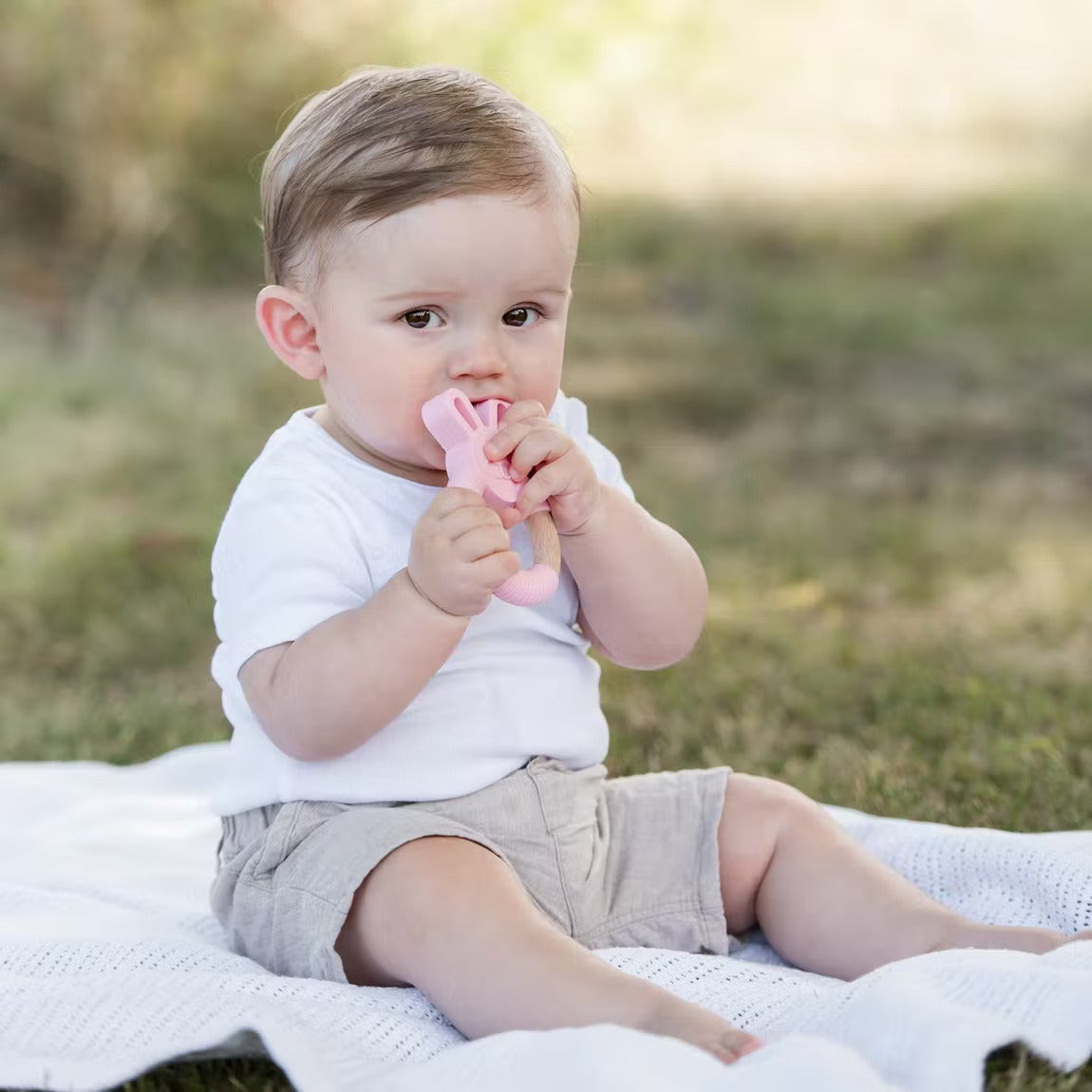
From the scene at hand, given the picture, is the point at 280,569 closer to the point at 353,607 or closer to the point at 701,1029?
the point at 353,607

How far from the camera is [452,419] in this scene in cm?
131

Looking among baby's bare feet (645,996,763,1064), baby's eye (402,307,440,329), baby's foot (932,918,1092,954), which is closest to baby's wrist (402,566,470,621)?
baby's eye (402,307,440,329)

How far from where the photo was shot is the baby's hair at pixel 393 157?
133 centimetres

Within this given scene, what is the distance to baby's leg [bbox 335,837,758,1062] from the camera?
3.74ft

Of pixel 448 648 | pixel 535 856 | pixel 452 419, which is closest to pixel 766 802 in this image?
pixel 535 856

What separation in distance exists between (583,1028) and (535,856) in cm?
29

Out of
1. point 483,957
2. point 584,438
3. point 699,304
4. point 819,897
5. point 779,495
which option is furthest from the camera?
point 699,304

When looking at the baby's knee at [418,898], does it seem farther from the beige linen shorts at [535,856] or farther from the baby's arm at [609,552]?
the baby's arm at [609,552]

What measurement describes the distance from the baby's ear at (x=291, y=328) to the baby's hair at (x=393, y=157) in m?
0.02

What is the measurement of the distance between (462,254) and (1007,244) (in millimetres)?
4095

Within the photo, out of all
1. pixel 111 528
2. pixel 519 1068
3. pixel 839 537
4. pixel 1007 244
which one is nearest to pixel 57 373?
pixel 111 528

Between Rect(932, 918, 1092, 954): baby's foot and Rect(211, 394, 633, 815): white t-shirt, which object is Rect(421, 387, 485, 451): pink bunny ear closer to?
Rect(211, 394, 633, 815): white t-shirt

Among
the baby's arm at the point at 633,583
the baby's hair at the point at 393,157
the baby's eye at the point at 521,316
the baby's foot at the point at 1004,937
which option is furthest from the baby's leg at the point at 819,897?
the baby's hair at the point at 393,157

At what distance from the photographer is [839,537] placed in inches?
133
